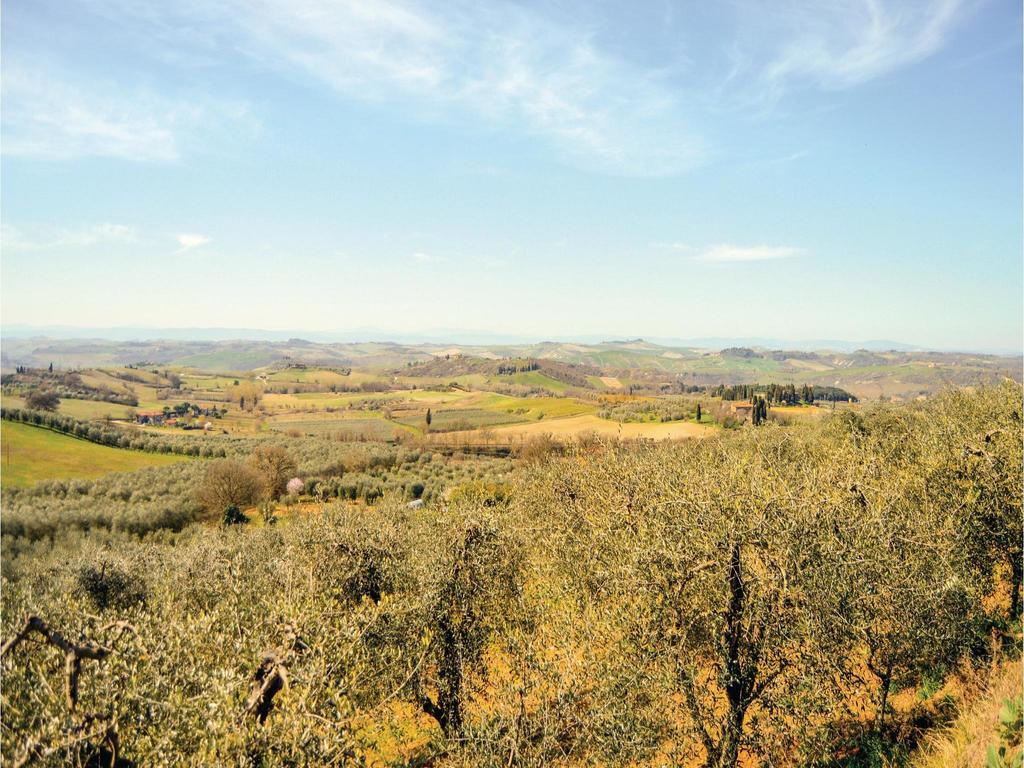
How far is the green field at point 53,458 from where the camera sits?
68.6 m

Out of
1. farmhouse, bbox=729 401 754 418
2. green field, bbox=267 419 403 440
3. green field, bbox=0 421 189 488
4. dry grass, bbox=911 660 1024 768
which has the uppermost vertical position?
dry grass, bbox=911 660 1024 768

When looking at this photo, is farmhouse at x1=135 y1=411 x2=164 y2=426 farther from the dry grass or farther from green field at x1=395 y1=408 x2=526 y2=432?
the dry grass

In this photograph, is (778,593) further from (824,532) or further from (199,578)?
(199,578)

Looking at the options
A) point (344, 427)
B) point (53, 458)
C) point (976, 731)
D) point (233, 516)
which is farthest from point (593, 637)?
Result: point (344, 427)

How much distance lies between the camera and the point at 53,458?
→ 245 feet

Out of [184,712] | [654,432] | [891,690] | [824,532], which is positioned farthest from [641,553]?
[654,432]

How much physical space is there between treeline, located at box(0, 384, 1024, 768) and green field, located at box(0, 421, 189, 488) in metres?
67.7

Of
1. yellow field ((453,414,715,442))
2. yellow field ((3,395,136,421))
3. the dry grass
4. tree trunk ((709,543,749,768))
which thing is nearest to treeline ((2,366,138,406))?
yellow field ((3,395,136,421))

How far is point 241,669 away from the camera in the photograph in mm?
11227

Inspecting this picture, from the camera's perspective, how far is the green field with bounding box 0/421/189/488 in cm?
6862

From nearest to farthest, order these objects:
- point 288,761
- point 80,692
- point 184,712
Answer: point 288,761 → point 184,712 → point 80,692

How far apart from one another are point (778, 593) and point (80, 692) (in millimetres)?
16495

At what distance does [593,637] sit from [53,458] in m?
94.6

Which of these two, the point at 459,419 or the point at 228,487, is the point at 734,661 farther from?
the point at 459,419
